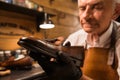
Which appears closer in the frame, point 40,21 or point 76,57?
point 76,57

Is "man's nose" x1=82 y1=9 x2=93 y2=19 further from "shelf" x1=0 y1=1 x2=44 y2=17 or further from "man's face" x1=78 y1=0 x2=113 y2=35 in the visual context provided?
"shelf" x1=0 y1=1 x2=44 y2=17

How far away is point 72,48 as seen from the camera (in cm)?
94

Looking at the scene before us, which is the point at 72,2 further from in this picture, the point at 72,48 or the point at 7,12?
the point at 72,48

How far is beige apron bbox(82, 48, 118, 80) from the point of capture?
3.09 ft

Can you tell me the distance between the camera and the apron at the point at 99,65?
94 cm

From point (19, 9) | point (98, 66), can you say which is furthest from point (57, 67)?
point (19, 9)

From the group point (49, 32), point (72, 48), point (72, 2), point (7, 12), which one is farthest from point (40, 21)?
point (72, 48)

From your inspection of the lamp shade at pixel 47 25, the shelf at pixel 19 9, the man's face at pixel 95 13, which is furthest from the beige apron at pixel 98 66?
the lamp shade at pixel 47 25

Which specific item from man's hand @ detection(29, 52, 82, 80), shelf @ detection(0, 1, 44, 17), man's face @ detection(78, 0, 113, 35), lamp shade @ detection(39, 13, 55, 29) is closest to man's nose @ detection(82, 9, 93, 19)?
man's face @ detection(78, 0, 113, 35)

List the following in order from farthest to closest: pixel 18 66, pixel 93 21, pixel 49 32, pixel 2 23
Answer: pixel 49 32 < pixel 2 23 < pixel 18 66 < pixel 93 21

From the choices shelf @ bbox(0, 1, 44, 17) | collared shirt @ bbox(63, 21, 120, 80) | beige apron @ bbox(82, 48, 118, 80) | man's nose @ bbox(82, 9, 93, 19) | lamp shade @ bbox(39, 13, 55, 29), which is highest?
shelf @ bbox(0, 1, 44, 17)

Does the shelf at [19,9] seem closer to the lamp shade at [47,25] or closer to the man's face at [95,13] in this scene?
the lamp shade at [47,25]

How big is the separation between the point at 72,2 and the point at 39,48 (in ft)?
11.1

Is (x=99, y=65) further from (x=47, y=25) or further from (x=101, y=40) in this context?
(x=47, y=25)
